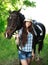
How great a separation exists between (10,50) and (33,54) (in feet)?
1.29

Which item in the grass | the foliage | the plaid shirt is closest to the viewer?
the plaid shirt

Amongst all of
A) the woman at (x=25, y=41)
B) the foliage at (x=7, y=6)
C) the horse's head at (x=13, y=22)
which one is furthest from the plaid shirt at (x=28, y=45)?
the foliage at (x=7, y=6)

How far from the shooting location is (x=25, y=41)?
5242mm

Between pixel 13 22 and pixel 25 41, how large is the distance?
0.25m

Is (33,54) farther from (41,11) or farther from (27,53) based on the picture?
(41,11)

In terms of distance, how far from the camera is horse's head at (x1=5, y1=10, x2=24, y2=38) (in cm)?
514

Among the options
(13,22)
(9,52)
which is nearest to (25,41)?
(13,22)

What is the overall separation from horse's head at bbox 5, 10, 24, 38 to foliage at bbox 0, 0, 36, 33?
17 centimetres

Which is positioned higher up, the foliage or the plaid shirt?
the foliage

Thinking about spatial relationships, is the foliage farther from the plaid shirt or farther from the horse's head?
the plaid shirt

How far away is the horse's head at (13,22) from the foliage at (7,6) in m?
0.17

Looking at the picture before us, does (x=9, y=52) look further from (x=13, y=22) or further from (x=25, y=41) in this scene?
(x=13, y=22)

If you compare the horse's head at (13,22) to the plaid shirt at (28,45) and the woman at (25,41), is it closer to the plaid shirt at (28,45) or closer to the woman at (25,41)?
the woman at (25,41)

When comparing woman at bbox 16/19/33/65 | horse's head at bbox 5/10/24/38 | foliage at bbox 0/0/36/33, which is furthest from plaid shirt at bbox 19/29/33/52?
foliage at bbox 0/0/36/33
